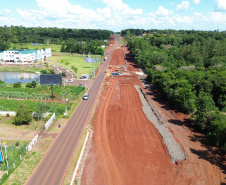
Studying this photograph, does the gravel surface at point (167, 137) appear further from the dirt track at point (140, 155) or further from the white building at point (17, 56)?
the white building at point (17, 56)

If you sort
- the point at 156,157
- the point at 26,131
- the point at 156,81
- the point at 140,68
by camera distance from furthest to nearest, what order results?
the point at 140,68 < the point at 156,81 < the point at 26,131 < the point at 156,157

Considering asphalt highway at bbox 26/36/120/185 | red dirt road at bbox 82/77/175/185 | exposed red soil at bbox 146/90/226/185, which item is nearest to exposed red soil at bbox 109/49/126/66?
red dirt road at bbox 82/77/175/185

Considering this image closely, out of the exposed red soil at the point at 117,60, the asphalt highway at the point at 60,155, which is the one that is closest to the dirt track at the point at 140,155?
the asphalt highway at the point at 60,155

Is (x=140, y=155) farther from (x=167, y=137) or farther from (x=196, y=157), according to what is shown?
(x=196, y=157)

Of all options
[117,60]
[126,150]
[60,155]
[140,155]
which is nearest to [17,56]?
[117,60]

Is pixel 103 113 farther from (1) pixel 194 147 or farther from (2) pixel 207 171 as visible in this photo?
(2) pixel 207 171

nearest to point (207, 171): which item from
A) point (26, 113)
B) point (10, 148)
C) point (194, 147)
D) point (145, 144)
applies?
point (194, 147)

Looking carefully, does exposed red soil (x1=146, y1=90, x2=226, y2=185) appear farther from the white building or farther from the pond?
the white building

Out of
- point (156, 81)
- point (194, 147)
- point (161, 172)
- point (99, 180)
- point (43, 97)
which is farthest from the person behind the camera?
point (156, 81)
